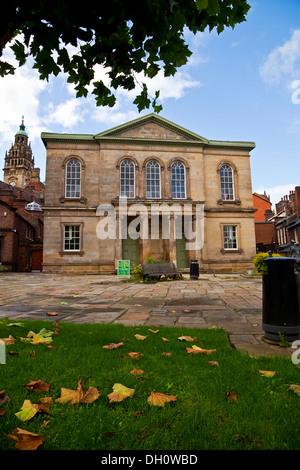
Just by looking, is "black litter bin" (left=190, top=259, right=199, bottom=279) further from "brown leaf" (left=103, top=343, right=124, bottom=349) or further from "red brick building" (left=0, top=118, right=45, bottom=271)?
"red brick building" (left=0, top=118, right=45, bottom=271)

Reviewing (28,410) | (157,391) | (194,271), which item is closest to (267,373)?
(157,391)

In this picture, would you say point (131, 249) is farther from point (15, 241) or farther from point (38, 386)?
point (38, 386)

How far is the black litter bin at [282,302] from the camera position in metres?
3.39

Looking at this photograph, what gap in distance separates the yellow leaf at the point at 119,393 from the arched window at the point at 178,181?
21.2 meters

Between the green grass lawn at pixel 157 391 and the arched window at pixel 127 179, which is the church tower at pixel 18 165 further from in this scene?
the green grass lawn at pixel 157 391

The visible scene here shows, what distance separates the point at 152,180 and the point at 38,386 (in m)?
21.4

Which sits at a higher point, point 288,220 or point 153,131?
point 153,131

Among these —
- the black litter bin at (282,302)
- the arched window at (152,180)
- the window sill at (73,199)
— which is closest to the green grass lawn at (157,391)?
the black litter bin at (282,302)

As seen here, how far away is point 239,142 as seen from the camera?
78.4 feet

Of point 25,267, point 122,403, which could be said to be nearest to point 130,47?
point 122,403

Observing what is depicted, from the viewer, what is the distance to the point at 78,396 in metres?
1.88

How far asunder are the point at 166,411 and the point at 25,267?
3014 centimetres

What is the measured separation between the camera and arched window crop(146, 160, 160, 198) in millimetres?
22562
